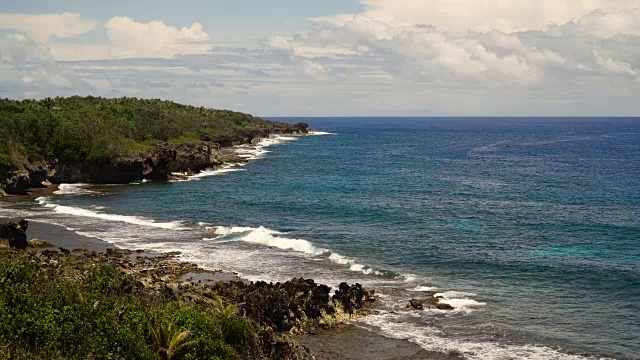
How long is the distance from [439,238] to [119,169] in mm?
58828

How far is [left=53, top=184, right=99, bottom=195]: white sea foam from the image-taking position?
87625 mm

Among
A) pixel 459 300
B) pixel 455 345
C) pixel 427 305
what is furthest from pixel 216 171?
pixel 455 345

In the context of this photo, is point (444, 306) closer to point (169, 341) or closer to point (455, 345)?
point (455, 345)

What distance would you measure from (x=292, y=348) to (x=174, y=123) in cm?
12332

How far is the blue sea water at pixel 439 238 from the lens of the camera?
37000mm

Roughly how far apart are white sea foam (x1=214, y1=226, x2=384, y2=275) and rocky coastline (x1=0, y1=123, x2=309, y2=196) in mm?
34675

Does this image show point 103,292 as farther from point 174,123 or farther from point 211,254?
point 174,123

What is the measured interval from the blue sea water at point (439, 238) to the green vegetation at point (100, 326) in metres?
13.1

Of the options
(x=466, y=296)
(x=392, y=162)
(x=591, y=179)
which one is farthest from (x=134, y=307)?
(x=392, y=162)

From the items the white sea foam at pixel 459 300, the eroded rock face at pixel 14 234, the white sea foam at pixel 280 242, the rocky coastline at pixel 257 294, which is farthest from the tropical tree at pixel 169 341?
the eroded rock face at pixel 14 234

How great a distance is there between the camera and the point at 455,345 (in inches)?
1340

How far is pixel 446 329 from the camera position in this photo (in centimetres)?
3650

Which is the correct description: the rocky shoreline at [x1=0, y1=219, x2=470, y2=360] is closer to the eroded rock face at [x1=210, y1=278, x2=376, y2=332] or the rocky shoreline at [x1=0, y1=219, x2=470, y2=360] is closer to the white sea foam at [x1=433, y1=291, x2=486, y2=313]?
the eroded rock face at [x1=210, y1=278, x2=376, y2=332]

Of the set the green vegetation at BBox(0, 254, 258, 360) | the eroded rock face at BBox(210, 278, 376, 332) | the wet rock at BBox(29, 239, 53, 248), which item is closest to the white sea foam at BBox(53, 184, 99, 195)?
the wet rock at BBox(29, 239, 53, 248)
